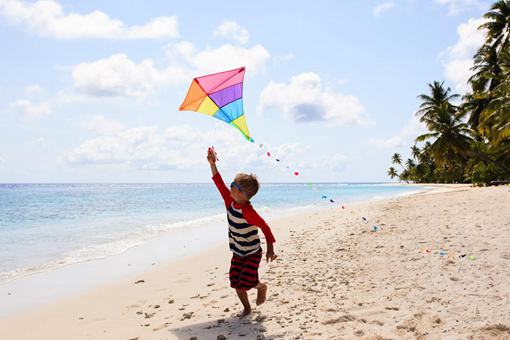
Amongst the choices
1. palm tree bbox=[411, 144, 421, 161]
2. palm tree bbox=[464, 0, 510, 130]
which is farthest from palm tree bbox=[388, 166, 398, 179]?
palm tree bbox=[464, 0, 510, 130]

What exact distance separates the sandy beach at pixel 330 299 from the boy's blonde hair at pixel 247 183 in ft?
4.49

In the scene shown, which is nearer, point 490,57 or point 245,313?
point 245,313

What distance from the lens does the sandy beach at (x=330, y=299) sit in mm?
3803

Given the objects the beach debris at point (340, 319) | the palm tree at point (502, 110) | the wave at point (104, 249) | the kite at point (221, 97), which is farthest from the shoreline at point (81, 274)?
the palm tree at point (502, 110)

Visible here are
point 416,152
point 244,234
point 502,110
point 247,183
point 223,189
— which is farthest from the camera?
point 416,152

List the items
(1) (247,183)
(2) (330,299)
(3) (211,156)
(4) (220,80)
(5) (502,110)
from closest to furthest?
(1) (247,183) → (3) (211,156) → (2) (330,299) → (4) (220,80) → (5) (502,110)

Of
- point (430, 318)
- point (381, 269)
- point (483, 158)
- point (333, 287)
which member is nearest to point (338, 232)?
point (381, 269)

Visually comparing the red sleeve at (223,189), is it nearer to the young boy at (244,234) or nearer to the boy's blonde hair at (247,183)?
the young boy at (244,234)

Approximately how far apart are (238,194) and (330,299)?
1.80m

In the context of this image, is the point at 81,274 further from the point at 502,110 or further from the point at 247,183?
the point at 502,110

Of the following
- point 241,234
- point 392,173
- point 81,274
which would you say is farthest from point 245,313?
point 392,173

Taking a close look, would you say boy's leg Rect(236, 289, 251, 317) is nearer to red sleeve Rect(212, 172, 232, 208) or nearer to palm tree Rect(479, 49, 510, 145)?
red sleeve Rect(212, 172, 232, 208)

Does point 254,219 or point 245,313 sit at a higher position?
point 254,219

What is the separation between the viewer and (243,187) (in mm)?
3975
